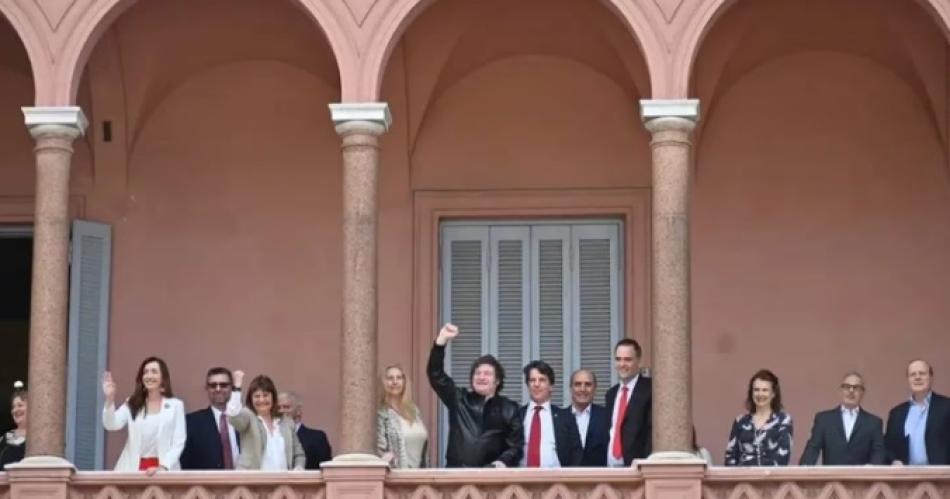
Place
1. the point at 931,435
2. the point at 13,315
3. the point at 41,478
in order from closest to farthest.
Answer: the point at 931,435 → the point at 41,478 → the point at 13,315

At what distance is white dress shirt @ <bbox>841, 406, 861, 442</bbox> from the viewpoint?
787 inches

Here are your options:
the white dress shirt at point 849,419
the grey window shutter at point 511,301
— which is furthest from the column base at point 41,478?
the white dress shirt at point 849,419

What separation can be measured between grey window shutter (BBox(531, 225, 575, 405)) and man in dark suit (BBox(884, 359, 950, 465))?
144 inches

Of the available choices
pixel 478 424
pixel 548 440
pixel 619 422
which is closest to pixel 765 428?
pixel 619 422

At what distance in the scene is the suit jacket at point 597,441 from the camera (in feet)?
66.5

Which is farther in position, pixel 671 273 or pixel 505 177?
pixel 505 177

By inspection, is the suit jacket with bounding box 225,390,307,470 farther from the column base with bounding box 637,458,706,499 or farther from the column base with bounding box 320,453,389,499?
the column base with bounding box 637,458,706,499

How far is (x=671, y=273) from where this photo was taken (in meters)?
20.1

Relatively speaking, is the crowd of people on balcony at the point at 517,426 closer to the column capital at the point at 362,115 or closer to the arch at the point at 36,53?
the column capital at the point at 362,115

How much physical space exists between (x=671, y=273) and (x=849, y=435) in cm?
178

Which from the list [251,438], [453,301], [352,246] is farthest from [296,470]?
[453,301]

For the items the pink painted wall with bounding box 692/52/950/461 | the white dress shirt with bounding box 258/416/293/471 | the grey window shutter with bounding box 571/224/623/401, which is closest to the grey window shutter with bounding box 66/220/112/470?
the white dress shirt with bounding box 258/416/293/471

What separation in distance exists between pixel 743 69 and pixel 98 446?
6.29 m

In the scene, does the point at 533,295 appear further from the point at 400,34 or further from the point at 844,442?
the point at 844,442
